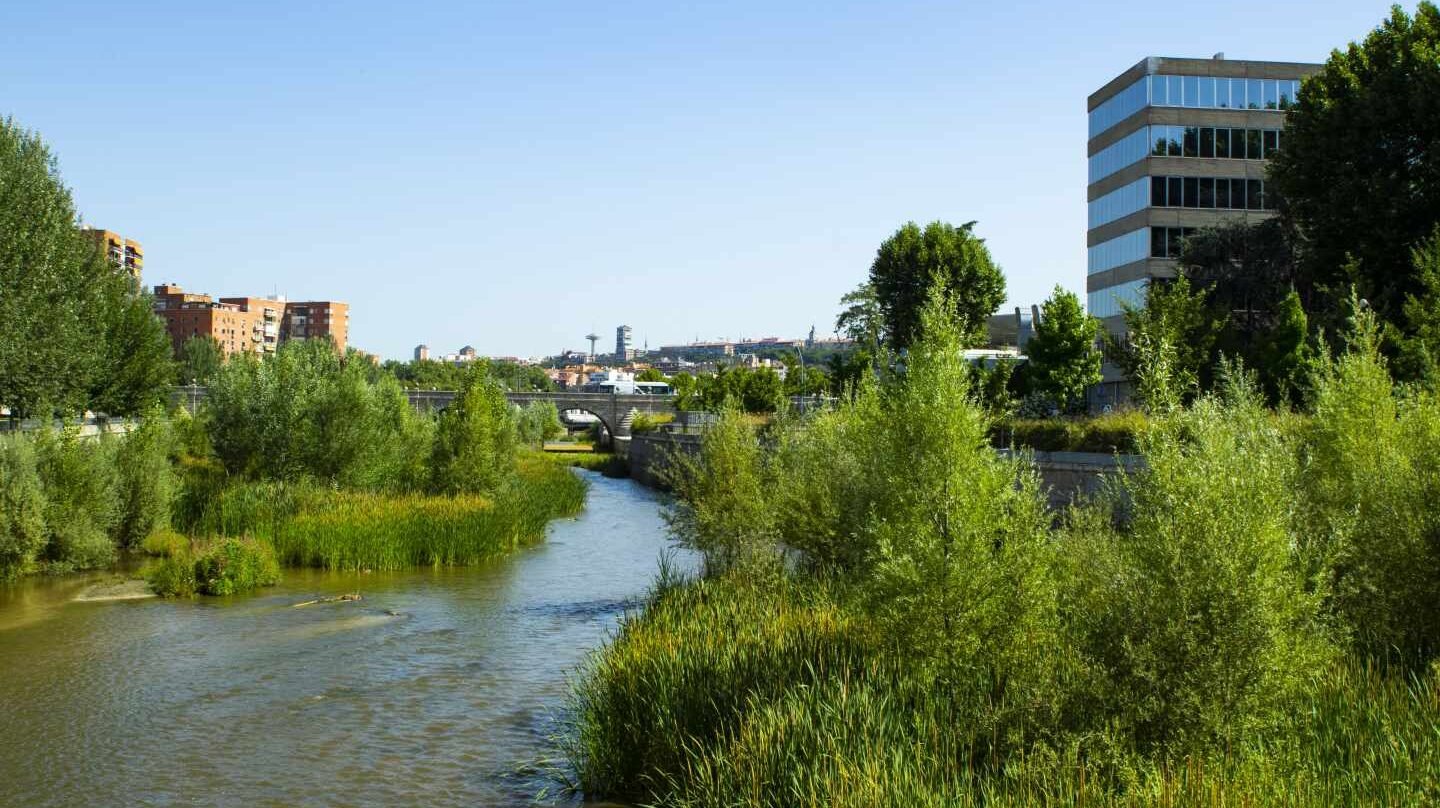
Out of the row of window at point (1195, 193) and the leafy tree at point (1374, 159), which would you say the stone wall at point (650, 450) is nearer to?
the row of window at point (1195, 193)

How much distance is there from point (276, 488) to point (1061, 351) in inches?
1004

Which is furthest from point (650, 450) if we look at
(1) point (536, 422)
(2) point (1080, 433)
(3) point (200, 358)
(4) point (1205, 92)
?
(3) point (200, 358)

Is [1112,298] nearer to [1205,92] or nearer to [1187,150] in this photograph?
[1187,150]

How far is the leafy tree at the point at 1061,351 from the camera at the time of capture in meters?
42.2

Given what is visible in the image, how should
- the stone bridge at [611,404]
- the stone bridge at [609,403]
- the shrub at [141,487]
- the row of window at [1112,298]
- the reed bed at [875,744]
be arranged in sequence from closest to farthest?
the reed bed at [875,744] → the shrub at [141,487] → the row of window at [1112,298] → the stone bridge at [609,403] → the stone bridge at [611,404]

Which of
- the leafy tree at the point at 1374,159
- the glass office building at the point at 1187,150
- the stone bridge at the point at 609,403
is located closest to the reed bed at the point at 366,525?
the leafy tree at the point at 1374,159

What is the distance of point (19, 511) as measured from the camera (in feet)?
84.7

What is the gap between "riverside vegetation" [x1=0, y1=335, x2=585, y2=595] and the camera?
26.2 metres

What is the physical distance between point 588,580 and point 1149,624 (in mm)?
20354

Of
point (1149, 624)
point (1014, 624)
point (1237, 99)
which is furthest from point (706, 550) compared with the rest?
point (1237, 99)

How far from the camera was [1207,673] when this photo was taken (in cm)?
877

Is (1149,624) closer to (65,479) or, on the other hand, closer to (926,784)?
(926,784)

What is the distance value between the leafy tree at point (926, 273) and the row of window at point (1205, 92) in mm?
13209

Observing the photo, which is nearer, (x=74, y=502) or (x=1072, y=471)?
(x=74, y=502)
